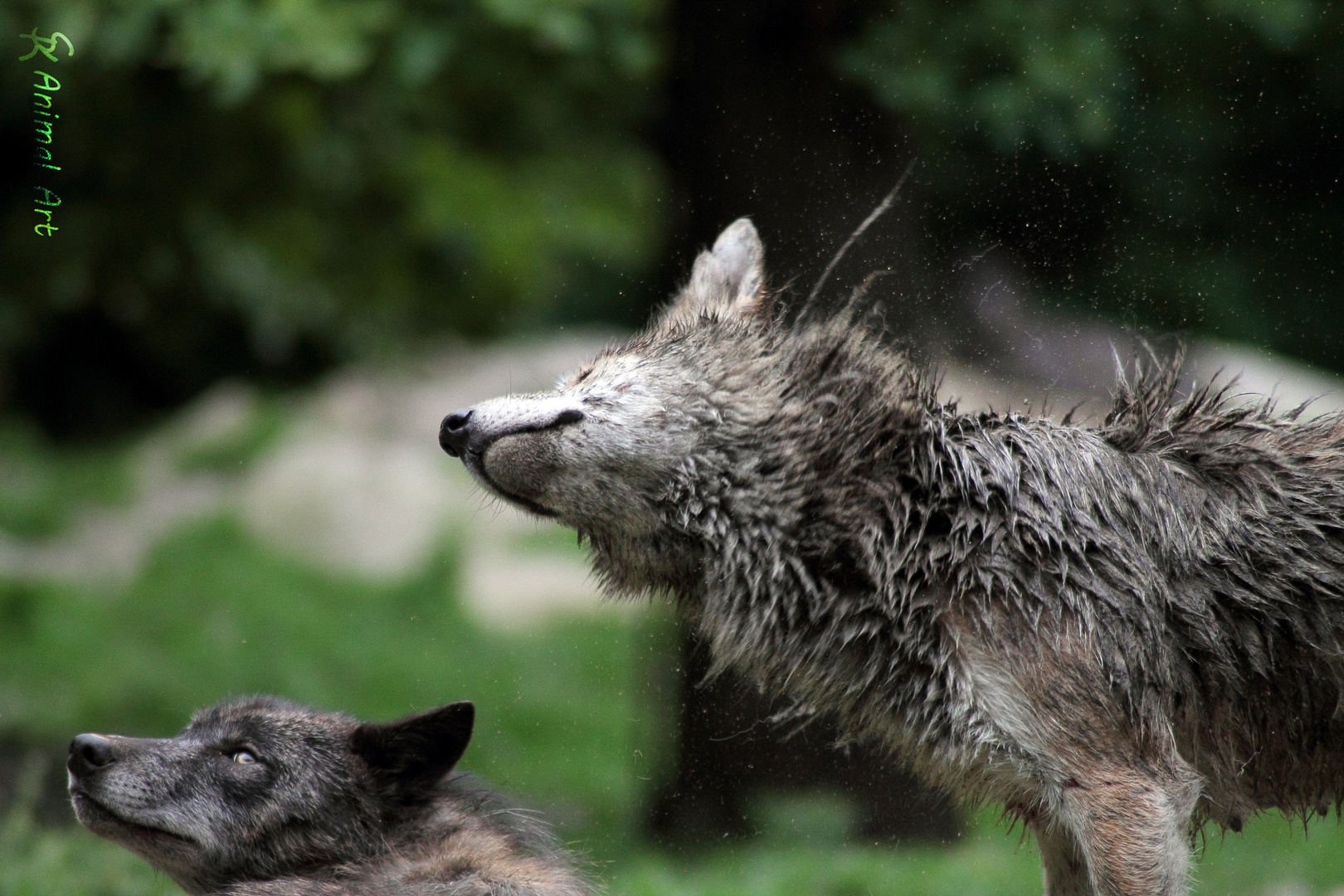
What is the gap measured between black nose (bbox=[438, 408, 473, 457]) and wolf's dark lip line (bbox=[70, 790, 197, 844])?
145 cm

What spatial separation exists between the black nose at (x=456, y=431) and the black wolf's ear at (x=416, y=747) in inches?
34.3

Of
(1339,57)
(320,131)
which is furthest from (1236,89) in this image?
(320,131)

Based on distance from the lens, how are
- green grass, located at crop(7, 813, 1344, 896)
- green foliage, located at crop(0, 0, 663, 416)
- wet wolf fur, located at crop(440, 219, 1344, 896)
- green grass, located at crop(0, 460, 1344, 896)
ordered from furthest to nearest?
green foliage, located at crop(0, 0, 663, 416) → green grass, located at crop(0, 460, 1344, 896) → green grass, located at crop(7, 813, 1344, 896) → wet wolf fur, located at crop(440, 219, 1344, 896)

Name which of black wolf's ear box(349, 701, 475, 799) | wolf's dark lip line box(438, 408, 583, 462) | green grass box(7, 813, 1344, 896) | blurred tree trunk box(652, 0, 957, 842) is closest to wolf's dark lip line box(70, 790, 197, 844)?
black wolf's ear box(349, 701, 475, 799)

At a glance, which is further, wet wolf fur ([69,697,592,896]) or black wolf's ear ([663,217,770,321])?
black wolf's ear ([663,217,770,321])

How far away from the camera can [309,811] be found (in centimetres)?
438

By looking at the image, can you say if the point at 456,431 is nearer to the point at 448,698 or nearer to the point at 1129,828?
the point at 1129,828

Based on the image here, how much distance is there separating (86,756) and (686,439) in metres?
2.04

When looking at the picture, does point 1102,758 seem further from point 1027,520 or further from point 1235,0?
point 1235,0

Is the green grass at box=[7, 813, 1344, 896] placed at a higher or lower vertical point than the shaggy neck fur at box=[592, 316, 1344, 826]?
lower

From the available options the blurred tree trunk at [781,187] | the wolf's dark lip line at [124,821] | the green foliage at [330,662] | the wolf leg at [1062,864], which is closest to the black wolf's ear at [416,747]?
the wolf's dark lip line at [124,821]

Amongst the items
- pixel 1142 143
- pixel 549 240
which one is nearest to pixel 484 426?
pixel 1142 143

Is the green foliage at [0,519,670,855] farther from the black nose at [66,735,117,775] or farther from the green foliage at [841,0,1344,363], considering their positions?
the black nose at [66,735,117,775]

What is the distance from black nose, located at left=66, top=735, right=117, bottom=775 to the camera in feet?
13.8
